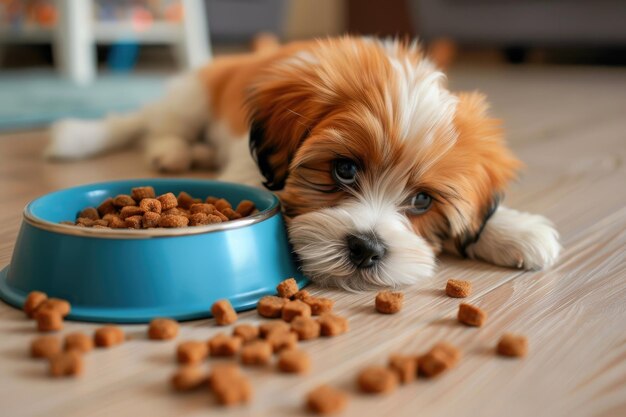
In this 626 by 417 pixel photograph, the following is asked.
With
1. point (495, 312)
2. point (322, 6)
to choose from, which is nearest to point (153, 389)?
point (495, 312)

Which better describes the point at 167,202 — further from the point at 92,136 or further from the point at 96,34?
the point at 96,34

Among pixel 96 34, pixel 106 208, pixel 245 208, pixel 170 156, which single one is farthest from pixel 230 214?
pixel 96 34

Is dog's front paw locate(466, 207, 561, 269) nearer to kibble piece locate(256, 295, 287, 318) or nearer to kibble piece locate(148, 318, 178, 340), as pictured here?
kibble piece locate(256, 295, 287, 318)

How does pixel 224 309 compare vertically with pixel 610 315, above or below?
above

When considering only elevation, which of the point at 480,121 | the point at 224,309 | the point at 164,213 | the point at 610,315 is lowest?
the point at 610,315

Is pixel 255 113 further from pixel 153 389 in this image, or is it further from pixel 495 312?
pixel 153 389

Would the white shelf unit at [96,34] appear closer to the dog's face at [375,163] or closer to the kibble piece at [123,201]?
the dog's face at [375,163]

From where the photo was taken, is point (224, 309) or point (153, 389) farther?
point (224, 309)
